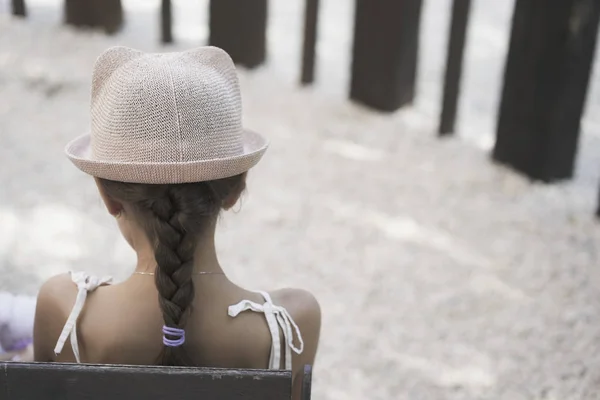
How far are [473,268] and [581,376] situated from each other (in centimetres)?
42

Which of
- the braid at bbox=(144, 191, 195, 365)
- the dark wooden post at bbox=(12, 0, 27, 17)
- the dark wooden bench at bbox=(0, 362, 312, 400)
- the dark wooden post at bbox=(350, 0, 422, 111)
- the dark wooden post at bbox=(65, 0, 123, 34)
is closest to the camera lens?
the dark wooden bench at bbox=(0, 362, 312, 400)

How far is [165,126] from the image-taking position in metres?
0.96

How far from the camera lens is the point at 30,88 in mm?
2990

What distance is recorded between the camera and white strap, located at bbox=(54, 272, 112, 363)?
39.8 inches

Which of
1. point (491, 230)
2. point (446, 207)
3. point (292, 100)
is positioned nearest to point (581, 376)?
point (491, 230)

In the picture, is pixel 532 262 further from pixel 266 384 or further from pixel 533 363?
pixel 266 384

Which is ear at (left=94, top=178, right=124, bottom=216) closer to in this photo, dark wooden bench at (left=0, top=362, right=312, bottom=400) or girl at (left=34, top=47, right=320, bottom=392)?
girl at (left=34, top=47, right=320, bottom=392)

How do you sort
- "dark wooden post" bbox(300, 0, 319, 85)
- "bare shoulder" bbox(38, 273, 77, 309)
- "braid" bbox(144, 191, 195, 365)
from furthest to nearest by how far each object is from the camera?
"dark wooden post" bbox(300, 0, 319, 85), "bare shoulder" bbox(38, 273, 77, 309), "braid" bbox(144, 191, 195, 365)

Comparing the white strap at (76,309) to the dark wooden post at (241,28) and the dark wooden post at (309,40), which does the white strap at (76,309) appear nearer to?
the dark wooden post at (309,40)

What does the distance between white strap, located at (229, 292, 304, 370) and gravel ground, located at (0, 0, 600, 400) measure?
58 centimetres

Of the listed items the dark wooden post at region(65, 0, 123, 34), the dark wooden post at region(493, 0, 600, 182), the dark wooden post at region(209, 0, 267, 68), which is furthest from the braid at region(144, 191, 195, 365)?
the dark wooden post at region(65, 0, 123, 34)

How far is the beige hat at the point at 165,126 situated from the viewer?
3.14 ft

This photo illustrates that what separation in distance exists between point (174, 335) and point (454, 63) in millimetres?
1954

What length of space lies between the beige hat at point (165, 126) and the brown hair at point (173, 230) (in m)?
0.02
